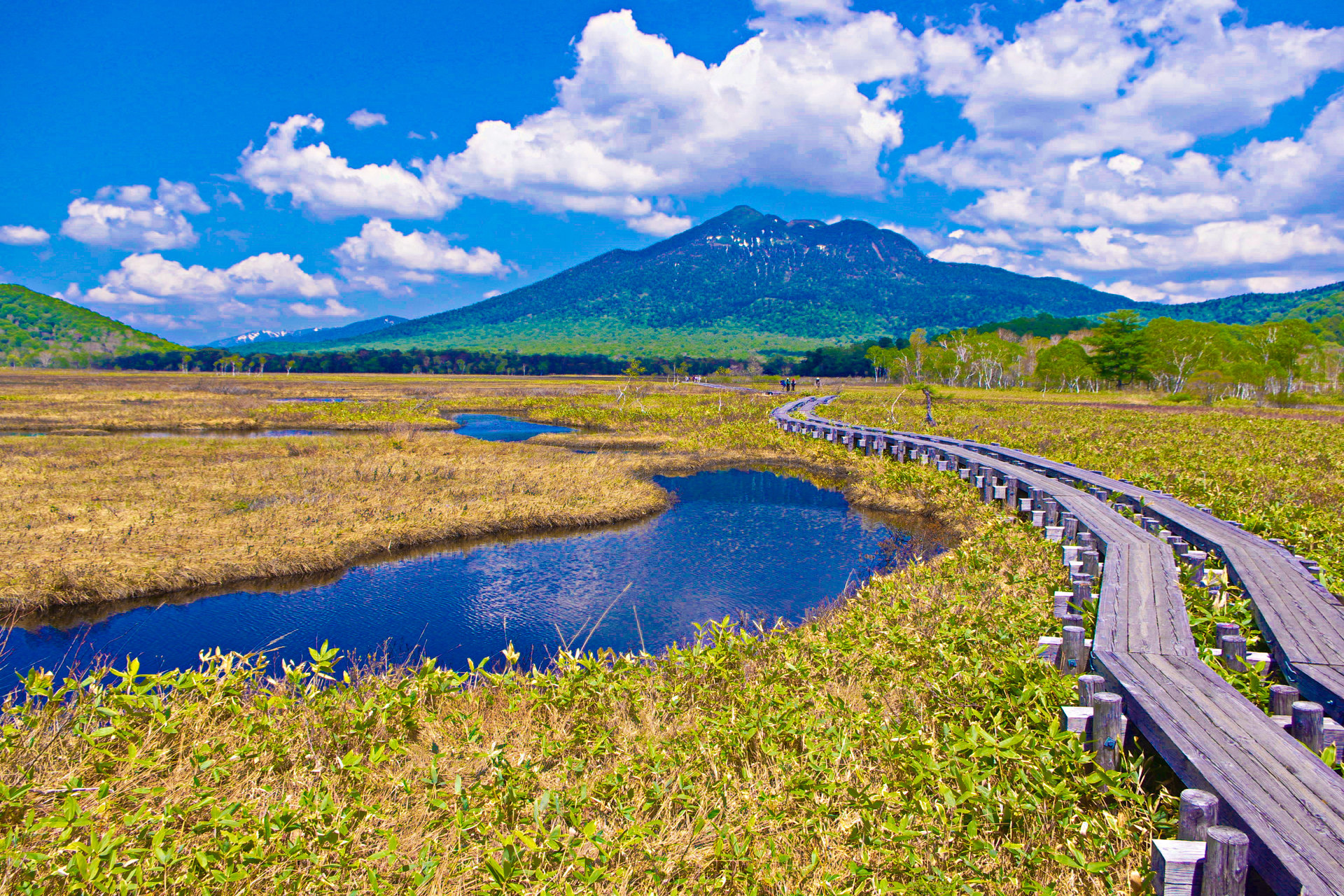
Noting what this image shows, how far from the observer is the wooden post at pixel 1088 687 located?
5445 millimetres

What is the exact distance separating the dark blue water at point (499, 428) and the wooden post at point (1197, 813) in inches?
1387

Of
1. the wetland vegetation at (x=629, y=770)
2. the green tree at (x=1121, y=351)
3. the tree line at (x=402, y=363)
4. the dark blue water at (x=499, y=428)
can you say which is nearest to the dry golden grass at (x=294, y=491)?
the wetland vegetation at (x=629, y=770)

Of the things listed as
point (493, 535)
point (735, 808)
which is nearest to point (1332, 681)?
point (735, 808)

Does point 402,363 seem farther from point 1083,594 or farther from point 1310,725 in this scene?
point 1310,725

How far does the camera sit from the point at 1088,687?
5461mm

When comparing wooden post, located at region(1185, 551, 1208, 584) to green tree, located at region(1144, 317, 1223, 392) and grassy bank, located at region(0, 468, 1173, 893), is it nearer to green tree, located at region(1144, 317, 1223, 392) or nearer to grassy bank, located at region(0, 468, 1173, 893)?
grassy bank, located at region(0, 468, 1173, 893)

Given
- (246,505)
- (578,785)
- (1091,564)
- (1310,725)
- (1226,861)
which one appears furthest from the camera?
(246,505)

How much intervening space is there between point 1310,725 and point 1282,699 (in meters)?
0.43

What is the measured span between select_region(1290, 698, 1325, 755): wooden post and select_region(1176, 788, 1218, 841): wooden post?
1642mm

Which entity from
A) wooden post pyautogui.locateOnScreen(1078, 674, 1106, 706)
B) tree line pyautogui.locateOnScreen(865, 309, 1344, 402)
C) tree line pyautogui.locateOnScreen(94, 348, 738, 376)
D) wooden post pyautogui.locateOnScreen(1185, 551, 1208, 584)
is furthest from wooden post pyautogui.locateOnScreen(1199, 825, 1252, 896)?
tree line pyautogui.locateOnScreen(94, 348, 738, 376)

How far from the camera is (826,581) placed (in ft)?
47.5

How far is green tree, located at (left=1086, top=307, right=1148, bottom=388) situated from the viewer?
265 feet

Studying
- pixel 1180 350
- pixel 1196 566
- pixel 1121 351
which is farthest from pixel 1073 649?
pixel 1121 351

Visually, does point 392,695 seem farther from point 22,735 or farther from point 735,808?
point 735,808
